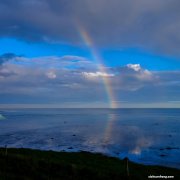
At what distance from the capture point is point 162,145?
6781cm

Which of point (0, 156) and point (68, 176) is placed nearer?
point (68, 176)

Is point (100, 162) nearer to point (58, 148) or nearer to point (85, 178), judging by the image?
point (85, 178)

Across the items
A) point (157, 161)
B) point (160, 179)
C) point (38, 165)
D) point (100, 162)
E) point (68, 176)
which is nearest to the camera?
point (68, 176)

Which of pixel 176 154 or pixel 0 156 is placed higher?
pixel 0 156

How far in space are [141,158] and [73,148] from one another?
18.7 metres

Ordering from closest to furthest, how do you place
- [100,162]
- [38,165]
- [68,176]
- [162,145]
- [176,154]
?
1. [68,176]
2. [38,165]
3. [100,162]
4. [176,154]
5. [162,145]

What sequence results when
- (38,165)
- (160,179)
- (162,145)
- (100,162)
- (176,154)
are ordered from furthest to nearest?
1. (162,145)
2. (176,154)
3. (100,162)
4. (160,179)
5. (38,165)

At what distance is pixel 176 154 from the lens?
56375 mm

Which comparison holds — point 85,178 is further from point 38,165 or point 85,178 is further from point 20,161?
point 20,161

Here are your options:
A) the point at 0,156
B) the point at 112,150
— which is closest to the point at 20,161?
the point at 0,156

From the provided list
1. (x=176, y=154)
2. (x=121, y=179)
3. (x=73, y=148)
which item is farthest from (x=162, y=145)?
(x=121, y=179)

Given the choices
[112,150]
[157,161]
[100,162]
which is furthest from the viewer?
[112,150]

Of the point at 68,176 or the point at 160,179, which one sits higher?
the point at 68,176

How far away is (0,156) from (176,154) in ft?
130
